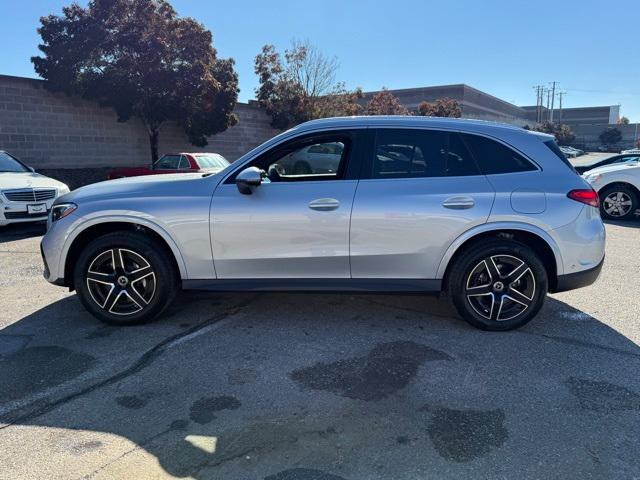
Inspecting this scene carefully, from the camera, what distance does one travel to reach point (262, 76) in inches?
1056

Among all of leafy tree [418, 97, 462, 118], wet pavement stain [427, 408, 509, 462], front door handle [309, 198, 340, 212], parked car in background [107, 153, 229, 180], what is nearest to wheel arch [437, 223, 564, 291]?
front door handle [309, 198, 340, 212]

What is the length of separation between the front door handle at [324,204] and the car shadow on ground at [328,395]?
1110mm

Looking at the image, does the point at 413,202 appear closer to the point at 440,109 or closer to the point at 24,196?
the point at 24,196

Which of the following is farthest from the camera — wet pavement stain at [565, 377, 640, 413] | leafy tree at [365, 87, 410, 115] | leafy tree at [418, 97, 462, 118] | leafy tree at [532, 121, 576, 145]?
leafy tree at [532, 121, 576, 145]

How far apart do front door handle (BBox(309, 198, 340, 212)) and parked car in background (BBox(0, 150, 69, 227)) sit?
6811 mm

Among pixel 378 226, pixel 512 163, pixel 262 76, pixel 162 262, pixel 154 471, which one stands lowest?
pixel 154 471

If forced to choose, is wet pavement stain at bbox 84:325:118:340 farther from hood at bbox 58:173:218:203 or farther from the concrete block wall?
the concrete block wall

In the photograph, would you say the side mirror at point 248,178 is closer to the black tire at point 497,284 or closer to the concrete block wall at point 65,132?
the black tire at point 497,284

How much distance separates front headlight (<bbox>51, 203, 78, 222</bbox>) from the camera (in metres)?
4.27

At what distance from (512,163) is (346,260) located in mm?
1668

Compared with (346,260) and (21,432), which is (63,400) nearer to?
(21,432)

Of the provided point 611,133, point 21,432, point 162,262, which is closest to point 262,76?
point 162,262

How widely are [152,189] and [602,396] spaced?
3.84 meters

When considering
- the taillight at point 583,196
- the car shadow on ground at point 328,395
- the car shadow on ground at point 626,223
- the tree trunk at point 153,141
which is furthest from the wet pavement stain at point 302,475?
the tree trunk at point 153,141
